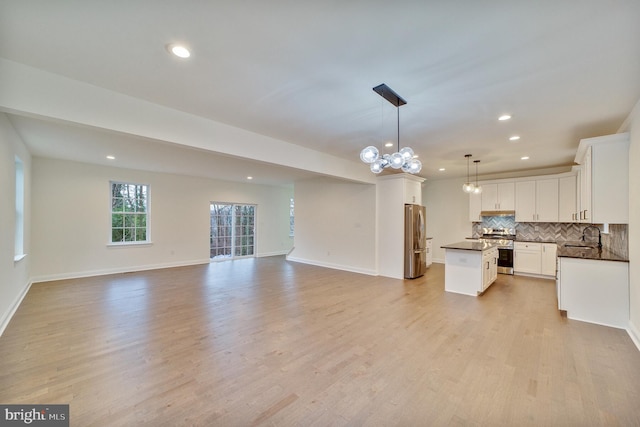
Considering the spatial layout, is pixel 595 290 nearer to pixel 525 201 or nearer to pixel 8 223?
pixel 525 201

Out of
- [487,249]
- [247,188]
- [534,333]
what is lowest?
[534,333]

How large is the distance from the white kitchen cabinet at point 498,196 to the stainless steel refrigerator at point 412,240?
2.34 m

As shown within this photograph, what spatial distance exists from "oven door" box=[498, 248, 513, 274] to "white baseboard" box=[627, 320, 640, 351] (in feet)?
11.4

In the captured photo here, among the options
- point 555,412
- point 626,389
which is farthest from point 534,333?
point 555,412

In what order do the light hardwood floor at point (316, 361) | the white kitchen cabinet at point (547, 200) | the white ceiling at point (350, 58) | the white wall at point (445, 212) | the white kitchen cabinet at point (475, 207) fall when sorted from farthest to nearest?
1. the white wall at point (445, 212)
2. the white kitchen cabinet at point (475, 207)
3. the white kitchen cabinet at point (547, 200)
4. the light hardwood floor at point (316, 361)
5. the white ceiling at point (350, 58)

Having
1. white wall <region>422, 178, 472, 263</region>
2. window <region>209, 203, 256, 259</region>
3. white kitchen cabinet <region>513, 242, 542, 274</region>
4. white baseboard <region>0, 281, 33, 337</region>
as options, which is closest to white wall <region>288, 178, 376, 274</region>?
window <region>209, 203, 256, 259</region>

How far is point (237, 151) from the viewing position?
3953mm

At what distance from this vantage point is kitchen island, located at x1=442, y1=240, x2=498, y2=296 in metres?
4.89

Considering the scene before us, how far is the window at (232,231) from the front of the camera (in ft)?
29.3

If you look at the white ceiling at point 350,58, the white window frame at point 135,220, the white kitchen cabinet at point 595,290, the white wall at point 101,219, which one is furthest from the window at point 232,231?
the white kitchen cabinet at point 595,290

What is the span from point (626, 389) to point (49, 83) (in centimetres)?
580

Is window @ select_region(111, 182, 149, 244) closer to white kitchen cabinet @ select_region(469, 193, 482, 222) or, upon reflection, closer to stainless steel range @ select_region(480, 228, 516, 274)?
white kitchen cabinet @ select_region(469, 193, 482, 222)

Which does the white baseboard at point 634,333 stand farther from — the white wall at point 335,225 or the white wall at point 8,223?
the white wall at point 8,223

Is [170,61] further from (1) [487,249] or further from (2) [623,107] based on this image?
(1) [487,249]
